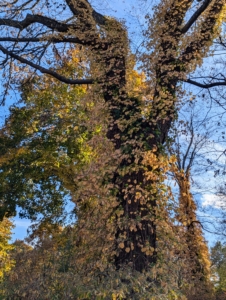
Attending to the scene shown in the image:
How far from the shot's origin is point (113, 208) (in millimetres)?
6035

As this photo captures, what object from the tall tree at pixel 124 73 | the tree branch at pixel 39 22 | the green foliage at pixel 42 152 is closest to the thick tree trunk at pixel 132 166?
the tall tree at pixel 124 73

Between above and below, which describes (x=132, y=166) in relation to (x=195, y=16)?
below

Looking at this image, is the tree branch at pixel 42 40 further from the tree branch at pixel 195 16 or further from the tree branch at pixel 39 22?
the tree branch at pixel 195 16

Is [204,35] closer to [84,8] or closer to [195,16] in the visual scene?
[195,16]

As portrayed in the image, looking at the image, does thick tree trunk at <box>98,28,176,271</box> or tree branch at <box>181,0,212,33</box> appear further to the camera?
tree branch at <box>181,0,212,33</box>

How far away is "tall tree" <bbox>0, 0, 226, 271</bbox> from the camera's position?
5789mm

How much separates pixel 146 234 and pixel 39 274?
2.20 metres

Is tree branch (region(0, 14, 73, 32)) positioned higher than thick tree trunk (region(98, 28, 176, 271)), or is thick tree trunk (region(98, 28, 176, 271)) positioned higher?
tree branch (region(0, 14, 73, 32))

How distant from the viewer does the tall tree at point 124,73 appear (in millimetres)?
5789

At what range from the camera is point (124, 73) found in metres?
7.58

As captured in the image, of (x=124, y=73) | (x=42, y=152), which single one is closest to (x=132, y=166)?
(x=124, y=73)

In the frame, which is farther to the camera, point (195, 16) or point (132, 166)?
point (195, 16)

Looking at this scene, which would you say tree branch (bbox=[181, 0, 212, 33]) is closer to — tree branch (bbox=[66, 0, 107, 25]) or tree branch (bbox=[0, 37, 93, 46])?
tree branch (bbox=[66, 0, 107, 25])

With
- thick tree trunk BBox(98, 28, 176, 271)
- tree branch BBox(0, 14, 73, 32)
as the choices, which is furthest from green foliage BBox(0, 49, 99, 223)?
thick tree trunk BBox(98, 28, 176, 271)
